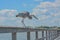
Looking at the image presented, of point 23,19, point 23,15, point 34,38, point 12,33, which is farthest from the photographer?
point 23,19

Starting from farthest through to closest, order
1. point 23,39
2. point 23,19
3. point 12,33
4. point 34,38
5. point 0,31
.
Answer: point 23,19, point 34,38, point 23,39, point 12,33, point 0,31

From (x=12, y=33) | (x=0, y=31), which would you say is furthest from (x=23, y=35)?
(x=0, y=31)

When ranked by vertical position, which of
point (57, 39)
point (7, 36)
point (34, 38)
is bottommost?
point (57, 39)

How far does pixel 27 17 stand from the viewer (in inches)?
536

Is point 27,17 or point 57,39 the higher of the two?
point 27,17

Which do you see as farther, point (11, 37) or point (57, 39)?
point (57, 39)

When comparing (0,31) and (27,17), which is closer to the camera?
(0,31)

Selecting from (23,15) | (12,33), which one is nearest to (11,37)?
(12,33)

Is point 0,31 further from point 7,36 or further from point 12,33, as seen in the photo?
point 7,36

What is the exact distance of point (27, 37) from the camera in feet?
20.8

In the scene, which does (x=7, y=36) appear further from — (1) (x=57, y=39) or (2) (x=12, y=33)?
(1) (x=57, y=39)

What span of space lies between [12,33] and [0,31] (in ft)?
2.32

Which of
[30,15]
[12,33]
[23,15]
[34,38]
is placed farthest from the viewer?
[30,15]

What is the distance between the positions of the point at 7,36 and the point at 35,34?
2736 millimetres
